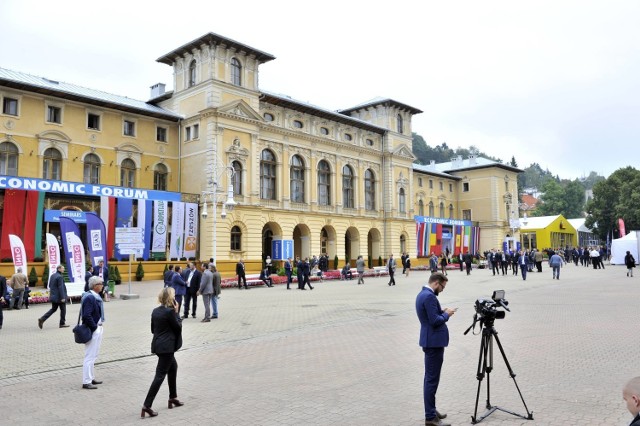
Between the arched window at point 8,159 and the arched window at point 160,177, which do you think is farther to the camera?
the arched window at point 160,177

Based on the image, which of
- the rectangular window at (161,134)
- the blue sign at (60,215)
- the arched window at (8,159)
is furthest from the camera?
the rectangular window at (161,134)

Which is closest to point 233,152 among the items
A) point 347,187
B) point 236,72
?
point 236,72

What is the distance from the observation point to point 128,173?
39281mm

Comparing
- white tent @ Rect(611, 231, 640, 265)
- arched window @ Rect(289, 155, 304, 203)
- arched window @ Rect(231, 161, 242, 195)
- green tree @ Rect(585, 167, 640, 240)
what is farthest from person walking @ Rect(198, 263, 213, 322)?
green tree @ Rect(585, 167, 640, 240)

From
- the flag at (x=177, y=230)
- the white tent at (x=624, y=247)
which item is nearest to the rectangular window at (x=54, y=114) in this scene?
the flag at (x=177, y=230)

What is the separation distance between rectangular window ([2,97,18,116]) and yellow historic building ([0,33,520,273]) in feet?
0.21

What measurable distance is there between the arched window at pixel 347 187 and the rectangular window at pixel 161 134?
59.6 feet

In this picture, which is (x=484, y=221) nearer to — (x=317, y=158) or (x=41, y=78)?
(x=317, y=158)

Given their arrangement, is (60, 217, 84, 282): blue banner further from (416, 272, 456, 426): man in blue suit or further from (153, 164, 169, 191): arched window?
A: (416, 272, 456, 426): man in blue suit

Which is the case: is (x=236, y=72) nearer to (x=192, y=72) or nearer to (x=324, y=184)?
(x=192, y=72)

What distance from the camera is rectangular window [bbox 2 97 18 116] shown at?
3306 centimetres

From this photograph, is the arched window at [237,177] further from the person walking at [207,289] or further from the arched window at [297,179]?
the person walking at [207,289]

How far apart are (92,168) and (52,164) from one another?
2.72 meters

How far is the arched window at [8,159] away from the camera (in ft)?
108
